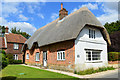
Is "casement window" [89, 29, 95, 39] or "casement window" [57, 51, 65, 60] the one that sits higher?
"casement window" [89, 29, 95, 39]

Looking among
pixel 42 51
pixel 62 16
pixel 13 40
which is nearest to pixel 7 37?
pixel 13 40

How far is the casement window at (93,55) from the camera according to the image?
13.6 meters

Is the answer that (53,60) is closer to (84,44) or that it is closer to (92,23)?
(84,44)

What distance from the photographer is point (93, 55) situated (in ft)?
46.2

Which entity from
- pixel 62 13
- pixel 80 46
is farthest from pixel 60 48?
pixel 62 13

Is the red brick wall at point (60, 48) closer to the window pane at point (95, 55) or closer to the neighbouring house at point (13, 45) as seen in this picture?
the window pane at point (95, 55)

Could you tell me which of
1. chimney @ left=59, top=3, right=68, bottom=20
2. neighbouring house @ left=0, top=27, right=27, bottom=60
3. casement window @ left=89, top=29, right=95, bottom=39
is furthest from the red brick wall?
neighbouring house @ left=0, top=27, right=27, bottom=60

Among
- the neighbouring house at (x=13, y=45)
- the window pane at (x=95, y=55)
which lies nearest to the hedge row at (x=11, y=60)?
the neighbouring house at (x=13, y=45)

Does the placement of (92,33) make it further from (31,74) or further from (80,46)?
(31,74)

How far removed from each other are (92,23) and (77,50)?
12.3 feet

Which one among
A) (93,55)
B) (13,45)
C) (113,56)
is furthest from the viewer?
(13,45)

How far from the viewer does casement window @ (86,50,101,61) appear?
13594mm

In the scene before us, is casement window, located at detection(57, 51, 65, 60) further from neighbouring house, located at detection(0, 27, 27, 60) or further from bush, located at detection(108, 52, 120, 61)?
neighbouring house, located at detection(0, 27, 27, 60)

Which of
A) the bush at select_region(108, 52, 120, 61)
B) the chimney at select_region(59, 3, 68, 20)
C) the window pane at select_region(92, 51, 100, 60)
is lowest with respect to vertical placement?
the bush at select_region(108, 52, 120, 61)
